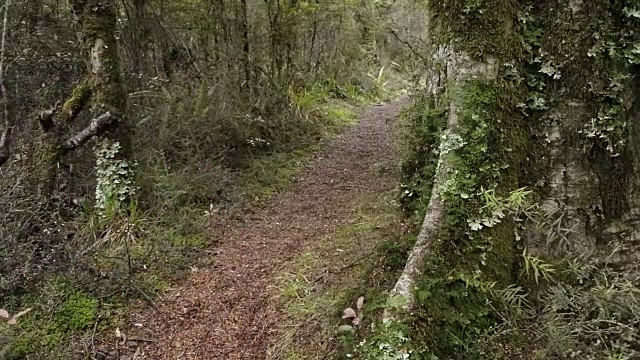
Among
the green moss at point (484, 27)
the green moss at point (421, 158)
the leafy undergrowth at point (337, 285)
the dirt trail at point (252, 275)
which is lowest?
the dirt trail at point (252, 275)

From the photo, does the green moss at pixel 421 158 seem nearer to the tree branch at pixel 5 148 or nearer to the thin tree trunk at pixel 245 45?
the tree branch at pixel 5 148

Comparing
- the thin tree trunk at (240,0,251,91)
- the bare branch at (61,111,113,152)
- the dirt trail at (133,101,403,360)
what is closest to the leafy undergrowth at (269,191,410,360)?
the dirt trail at (133,101,403,360)

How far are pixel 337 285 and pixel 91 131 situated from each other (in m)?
3.03

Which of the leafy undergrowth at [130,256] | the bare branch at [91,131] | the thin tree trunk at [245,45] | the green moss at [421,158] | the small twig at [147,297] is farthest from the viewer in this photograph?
the thin tree trunk at [245,45]

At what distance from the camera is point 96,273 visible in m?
4.52

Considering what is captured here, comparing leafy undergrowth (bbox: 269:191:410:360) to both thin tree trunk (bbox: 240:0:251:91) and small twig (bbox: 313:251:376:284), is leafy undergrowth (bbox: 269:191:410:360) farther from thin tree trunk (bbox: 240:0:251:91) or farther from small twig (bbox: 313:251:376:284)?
thin tree trunk (bbox: 240:0:251:91)

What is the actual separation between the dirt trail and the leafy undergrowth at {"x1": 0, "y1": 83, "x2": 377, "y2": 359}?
0.70ft

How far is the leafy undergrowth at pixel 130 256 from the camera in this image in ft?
13.0

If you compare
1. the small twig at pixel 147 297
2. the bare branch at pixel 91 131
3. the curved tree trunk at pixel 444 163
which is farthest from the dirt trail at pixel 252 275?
the bare branch at pixel 91 131

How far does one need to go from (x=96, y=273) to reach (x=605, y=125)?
12.7 feet

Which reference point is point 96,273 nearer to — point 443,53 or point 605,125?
point 443,53

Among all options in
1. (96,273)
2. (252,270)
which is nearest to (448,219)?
(252,270)

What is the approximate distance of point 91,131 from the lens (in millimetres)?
5410

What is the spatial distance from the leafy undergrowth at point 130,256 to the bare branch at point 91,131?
63 centimetres
